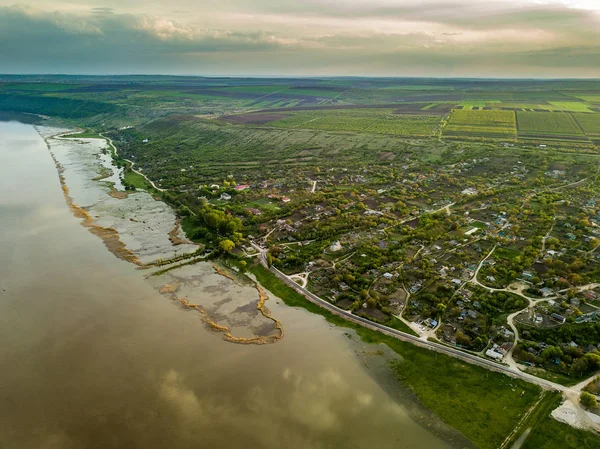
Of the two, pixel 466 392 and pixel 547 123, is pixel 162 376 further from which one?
pixel 547 123

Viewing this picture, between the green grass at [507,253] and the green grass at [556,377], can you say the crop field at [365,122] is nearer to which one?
the green grass at [507,253]

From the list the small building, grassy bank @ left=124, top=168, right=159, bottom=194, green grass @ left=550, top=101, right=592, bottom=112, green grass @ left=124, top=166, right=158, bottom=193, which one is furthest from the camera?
green grass @ left=550, top=101, right=592, bottom=112

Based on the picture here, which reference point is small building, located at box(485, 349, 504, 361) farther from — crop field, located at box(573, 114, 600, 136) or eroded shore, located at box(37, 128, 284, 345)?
crop field, located at box(573, 114, 600, 136)

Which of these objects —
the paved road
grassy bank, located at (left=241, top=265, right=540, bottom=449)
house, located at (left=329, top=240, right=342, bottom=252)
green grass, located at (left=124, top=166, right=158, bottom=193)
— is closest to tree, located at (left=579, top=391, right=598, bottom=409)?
the paved road

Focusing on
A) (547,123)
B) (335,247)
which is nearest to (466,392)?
(335,247)

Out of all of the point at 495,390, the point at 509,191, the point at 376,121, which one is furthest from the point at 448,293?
the point at 376,121

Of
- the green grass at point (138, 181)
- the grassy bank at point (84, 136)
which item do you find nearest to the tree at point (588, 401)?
the green grass at point (138, 181)

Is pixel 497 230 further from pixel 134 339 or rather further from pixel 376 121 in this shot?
pixel 376 121
